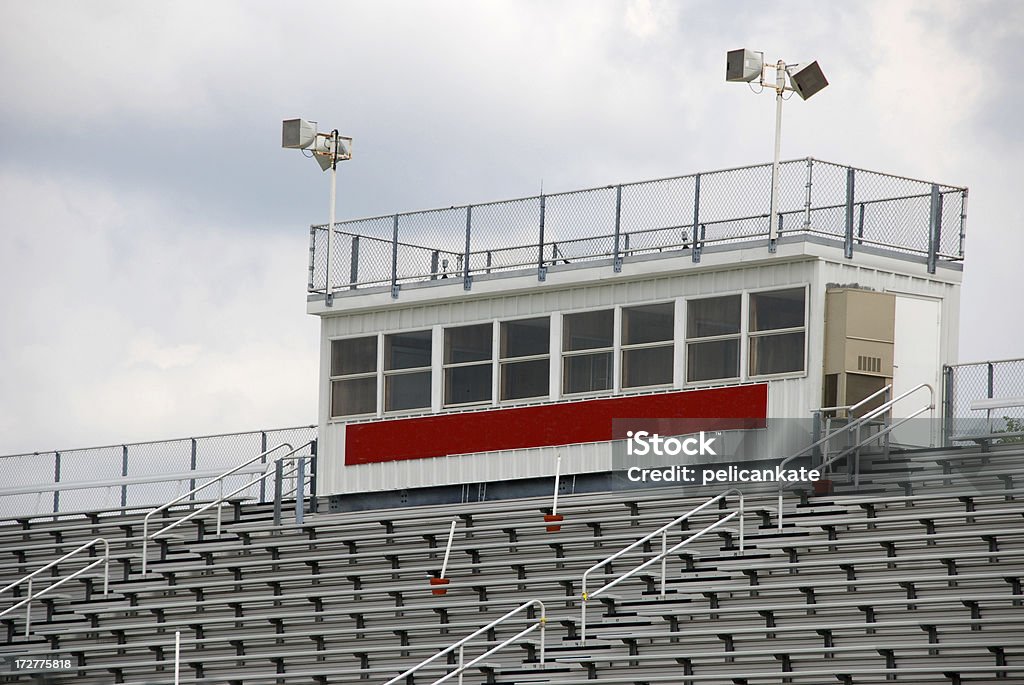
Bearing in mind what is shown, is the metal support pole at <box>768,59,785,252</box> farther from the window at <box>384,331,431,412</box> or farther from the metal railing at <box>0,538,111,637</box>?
the metal railing at <box>0,538,111,637</box>

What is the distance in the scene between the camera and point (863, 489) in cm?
1855

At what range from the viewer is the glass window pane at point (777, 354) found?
19375 mm

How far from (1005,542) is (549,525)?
4688 mm

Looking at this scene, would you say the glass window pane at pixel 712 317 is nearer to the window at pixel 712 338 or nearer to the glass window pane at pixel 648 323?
the window at pixel 712 338

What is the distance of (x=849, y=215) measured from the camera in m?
19.8

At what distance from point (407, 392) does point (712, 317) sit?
3810 millimetres

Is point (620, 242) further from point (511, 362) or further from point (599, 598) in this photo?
point (599, 598)

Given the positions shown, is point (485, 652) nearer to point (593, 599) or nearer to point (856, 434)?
point (593, 599)

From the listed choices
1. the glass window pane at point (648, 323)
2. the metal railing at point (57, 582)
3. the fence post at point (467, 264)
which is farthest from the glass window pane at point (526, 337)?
the metal railing at point (57, 582)

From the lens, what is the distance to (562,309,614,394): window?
20.7m

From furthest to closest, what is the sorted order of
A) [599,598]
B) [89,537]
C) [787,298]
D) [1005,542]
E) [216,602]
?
[89,537] → [216,602] → [787,298] → [599,598] → [1005,542]

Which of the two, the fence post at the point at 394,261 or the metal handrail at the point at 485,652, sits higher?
the fence post at the point at 394,261

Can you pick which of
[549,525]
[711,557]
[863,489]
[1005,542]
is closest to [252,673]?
[549,525]

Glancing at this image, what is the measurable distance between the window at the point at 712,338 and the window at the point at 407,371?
3.28 m
